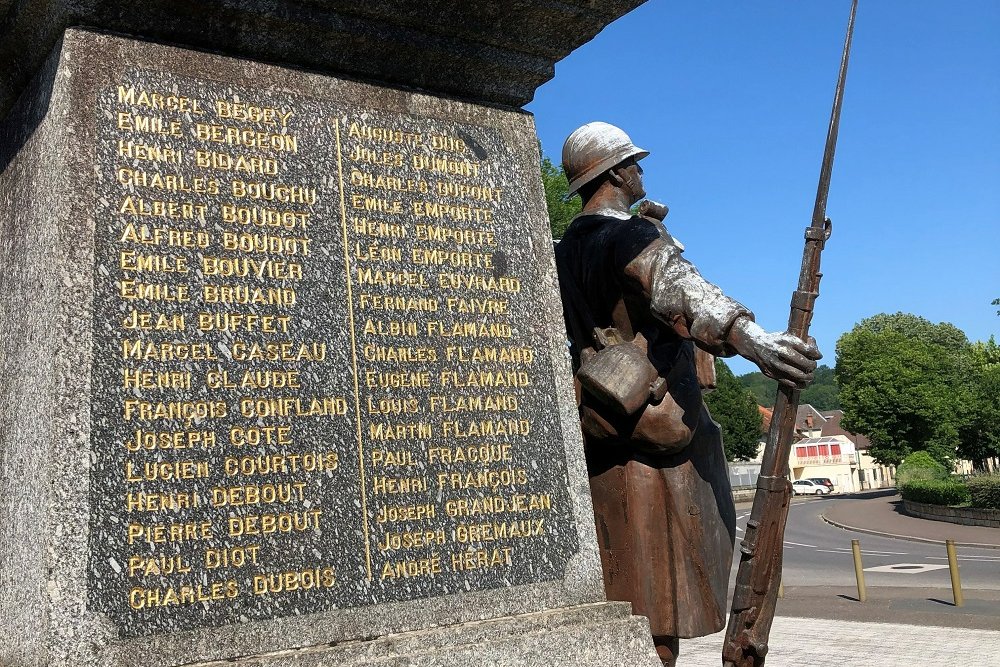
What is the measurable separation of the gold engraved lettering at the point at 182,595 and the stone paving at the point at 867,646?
8.83 m

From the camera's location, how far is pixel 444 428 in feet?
11.0

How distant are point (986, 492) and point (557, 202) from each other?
16748mm

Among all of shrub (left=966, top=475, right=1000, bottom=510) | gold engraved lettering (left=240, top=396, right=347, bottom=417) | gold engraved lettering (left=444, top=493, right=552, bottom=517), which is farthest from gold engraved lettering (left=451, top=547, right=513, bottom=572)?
shrub (left=966, top=475, right=1000, bottom=510)

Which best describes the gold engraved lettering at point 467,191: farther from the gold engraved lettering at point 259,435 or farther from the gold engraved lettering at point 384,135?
the gold engraved lettering at point 259,435

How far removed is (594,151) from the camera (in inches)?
172

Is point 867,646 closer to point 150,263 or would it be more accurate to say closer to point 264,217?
point 264,217

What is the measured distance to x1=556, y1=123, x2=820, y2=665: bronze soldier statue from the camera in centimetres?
373

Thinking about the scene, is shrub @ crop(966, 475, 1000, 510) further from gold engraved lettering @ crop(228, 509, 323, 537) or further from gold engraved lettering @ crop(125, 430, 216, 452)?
gold engraved lettering @ crop(125, 430, 216, 452)

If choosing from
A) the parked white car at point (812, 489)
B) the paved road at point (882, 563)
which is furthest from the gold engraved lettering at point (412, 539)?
the parked white car at point (812, 489)

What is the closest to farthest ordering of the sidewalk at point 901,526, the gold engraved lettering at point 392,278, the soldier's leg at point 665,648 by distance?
the gold engraved lettering at point 392,278 < the soldier's leg at point 665,648 < the sidewalk at point 901,526

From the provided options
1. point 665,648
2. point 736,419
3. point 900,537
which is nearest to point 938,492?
point 900,537

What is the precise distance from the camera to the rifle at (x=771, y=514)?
3.57 m

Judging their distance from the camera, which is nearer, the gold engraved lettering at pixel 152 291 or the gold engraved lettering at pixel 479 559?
the gold engraved lettering at pixel 152 291

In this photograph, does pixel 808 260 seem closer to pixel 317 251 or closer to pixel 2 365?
pixel 317 251
